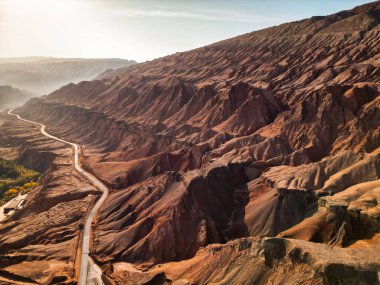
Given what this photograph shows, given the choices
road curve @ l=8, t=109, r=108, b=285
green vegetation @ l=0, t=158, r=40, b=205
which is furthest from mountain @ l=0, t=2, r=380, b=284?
green vegetation @ l=0, t=158, r=40, b=205

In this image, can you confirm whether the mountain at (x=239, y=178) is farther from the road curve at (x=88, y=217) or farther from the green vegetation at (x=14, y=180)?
the green vegetation at (x=14, y=180)

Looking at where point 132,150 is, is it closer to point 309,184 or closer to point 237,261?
point 309,184

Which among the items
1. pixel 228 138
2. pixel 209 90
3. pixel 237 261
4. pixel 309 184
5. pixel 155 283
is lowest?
pixel 155 283

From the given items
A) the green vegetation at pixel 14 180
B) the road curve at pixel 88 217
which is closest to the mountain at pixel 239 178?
the road curve at pixel 88 217

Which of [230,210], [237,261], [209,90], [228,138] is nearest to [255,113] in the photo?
[228,138]

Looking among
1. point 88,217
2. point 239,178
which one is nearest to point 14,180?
point 88,217

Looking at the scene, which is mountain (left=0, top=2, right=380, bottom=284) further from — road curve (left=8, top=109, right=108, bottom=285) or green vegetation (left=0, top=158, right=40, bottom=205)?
green vegetation (left=0, top=158, right=40, bottom=205)

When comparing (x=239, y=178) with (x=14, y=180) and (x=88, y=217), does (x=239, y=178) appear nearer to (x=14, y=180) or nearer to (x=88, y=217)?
(x=88, y=217)
